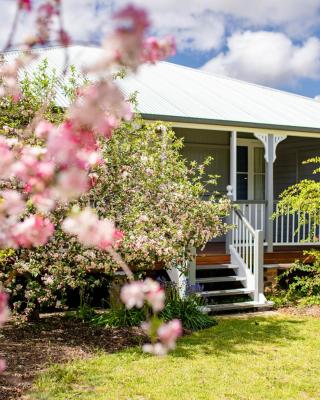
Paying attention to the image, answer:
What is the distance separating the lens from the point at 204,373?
636cm

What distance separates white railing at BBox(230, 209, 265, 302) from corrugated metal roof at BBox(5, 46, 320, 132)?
2.28 meters

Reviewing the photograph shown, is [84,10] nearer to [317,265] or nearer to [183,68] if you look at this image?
[317,265]

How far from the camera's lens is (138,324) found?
27.7 feet

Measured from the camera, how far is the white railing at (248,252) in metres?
10.5

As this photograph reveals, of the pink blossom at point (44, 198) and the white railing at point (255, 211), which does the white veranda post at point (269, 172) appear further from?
the pink blossom at point (44, 198)

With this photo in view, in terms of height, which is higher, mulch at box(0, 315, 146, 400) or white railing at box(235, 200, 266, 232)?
white railing at box(235, 200, 266, 232)

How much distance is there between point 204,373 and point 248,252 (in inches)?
209

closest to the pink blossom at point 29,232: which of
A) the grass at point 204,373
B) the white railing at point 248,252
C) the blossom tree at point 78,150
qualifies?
the blossom tree at point 78,150

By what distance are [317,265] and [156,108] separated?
4.50 metres

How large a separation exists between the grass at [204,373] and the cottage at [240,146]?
7.24ft

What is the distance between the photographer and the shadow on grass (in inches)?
293

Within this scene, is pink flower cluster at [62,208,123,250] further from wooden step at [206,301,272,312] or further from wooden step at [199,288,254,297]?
wooden step at [199,288,254,297]

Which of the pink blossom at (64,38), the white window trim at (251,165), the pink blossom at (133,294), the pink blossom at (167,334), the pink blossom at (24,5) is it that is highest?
the white window trim at (251,165)

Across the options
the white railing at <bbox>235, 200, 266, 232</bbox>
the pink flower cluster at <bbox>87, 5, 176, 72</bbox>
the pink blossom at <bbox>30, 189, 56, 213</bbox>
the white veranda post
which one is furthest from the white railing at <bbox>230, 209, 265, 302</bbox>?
the pink flower cluster at <bbox>87, 5, 176, 72</bbox>
